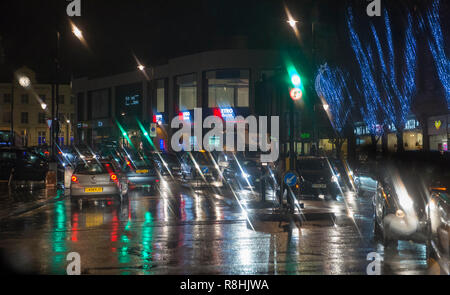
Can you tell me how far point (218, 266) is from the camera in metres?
8.44

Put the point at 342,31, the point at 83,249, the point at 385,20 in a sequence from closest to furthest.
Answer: the point at 83,249, the point at 385,20, the point at 342,31

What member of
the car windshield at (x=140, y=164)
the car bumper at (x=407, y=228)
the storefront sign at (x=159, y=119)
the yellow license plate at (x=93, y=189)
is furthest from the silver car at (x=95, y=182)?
the storefront sign at (x=159, y=119)

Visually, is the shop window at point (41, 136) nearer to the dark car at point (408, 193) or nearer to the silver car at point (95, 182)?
the silver car at point (95, 182)

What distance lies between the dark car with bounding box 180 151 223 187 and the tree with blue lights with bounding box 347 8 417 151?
38.4 feet

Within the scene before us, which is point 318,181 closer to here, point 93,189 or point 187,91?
point 93,189

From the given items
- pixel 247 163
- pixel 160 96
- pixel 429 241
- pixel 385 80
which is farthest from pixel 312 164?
pixel 160 96

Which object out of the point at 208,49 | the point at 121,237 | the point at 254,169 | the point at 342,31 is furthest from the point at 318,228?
the point at 208,49

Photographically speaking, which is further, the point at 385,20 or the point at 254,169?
the point at 385,20

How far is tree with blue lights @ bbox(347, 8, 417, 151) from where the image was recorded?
Result: 114 ft

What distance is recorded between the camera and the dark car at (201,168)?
31.5 m

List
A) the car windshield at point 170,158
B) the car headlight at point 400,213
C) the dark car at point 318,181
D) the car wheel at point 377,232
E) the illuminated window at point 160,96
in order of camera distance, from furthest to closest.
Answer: the illuminated window at point 160,96, the car windshield at point 170,158, the dark car at point 318,181, the car wheel at point 377,232, the car headlight at point 400,213

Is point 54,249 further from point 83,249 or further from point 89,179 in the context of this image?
point 89,179

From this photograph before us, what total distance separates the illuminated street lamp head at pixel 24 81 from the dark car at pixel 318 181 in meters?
75.6
